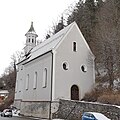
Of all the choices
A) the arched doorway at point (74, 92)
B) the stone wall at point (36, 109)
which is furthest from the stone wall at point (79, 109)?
the arched doorway at point (74, 92)

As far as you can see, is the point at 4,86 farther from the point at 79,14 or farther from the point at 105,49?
the point at 105,49

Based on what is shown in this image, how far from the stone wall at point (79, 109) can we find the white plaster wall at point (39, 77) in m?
2.88

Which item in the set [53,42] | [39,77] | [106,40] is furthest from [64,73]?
[106,40]

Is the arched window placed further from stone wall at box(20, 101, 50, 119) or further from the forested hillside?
stone wall at box(20, 101, 50, 119)

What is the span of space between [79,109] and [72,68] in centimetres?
852

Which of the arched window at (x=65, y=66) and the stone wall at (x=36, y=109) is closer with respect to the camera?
the stone wall at (x=36, y=109)

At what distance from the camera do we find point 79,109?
86.8 ft

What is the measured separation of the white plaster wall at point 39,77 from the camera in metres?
33.6

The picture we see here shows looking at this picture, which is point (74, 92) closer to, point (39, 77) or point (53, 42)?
point (39, 77)

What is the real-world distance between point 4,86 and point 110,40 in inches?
2743

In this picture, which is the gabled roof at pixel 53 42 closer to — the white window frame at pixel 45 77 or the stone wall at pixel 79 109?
the white window frame at pixel 45 77

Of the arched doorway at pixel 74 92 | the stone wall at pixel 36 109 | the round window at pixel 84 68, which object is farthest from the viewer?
the round window at pixel 84 68

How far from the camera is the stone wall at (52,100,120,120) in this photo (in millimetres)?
20469

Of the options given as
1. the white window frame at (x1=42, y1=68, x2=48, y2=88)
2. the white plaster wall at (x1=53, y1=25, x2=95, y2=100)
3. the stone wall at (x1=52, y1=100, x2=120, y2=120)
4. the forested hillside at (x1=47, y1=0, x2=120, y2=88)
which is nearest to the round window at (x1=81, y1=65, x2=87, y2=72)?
the white plaster wall at (x1=53, y1=25, x2=95, y2=100)
